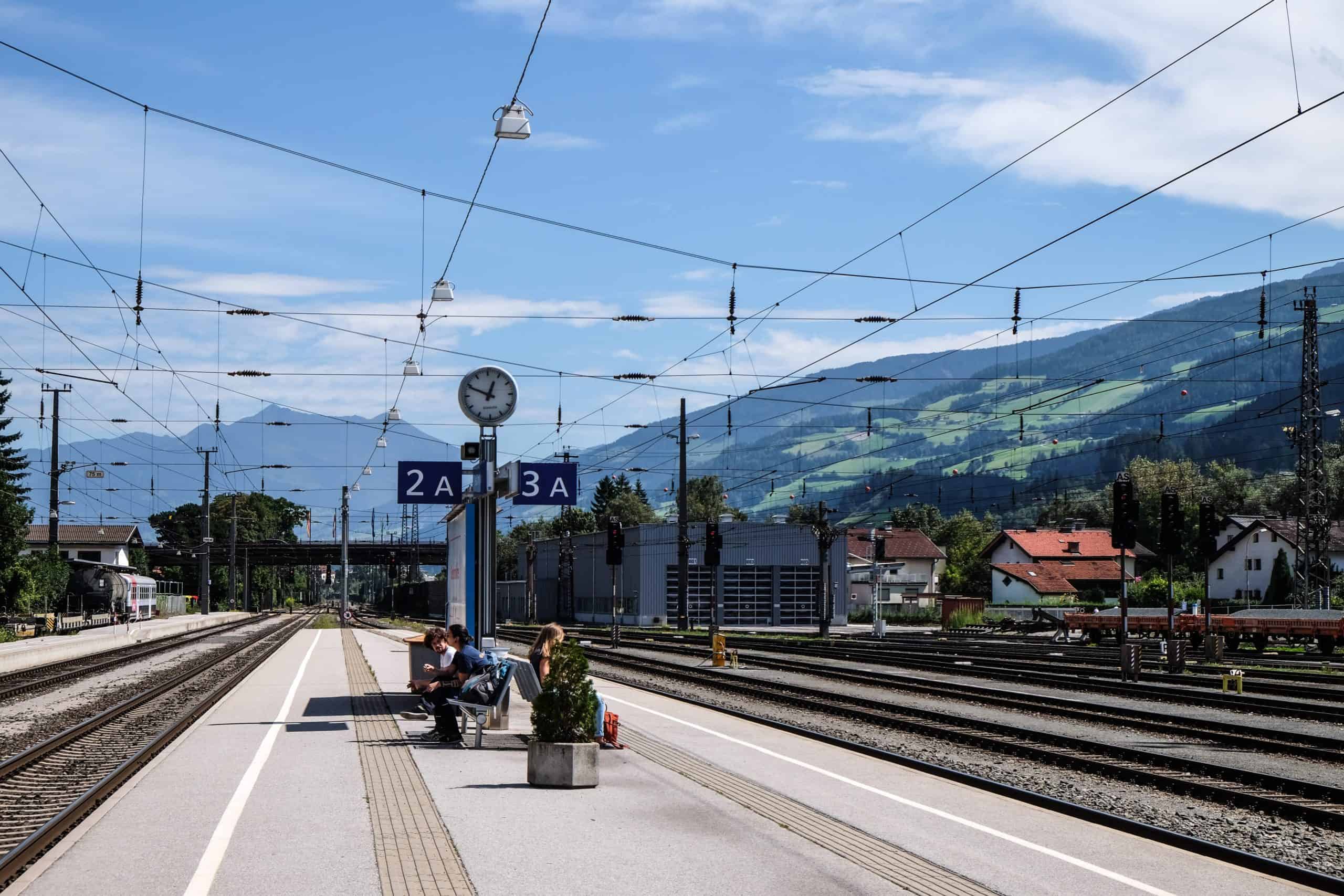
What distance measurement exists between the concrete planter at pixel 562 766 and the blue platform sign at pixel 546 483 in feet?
26.4

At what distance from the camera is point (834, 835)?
10.4 metres

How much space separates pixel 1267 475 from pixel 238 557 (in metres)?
121

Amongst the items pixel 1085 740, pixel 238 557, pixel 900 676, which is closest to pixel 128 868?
pixel 1085 740

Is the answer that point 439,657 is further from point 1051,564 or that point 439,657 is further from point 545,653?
point 1051,564

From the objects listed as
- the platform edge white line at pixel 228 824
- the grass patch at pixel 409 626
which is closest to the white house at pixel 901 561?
the grass patch at pixel 409 626

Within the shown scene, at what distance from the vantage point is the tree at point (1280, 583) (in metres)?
73.0

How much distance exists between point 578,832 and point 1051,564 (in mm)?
112346

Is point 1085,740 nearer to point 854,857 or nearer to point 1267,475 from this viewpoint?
point 854,857

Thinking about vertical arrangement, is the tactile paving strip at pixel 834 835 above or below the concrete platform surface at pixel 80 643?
above

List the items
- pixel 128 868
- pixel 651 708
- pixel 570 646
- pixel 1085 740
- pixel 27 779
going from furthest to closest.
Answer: pixel 651 708
pixel 1085 740
pixel 27 779
pixel 570 646
pixel 128 868

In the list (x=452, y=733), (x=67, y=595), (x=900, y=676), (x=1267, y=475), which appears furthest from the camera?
(x=1267, y=475)

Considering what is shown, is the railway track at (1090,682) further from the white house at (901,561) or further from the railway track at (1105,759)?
the white house at (901,561)

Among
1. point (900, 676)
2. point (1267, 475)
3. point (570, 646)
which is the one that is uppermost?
point (1267, 475)

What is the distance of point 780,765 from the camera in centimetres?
1501
